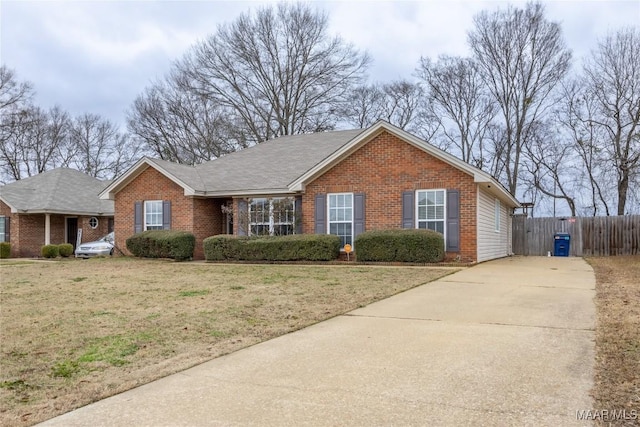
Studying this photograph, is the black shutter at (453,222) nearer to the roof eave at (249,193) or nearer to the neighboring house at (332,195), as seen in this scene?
the neighboring house at (332,195)

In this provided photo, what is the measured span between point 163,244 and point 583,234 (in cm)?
1859

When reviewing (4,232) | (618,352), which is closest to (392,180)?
(618,352)

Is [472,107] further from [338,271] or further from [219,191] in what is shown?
[338,271]

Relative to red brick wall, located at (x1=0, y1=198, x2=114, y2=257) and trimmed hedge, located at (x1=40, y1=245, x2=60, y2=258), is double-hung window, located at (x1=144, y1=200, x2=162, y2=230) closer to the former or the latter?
trimmed hedge, located at (x1=40, y1=245, x2=60, y2=258)

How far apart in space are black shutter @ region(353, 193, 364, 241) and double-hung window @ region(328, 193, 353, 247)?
155 mm

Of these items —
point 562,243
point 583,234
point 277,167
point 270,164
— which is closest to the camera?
point 277,167

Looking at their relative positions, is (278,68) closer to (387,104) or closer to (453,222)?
(387,104)

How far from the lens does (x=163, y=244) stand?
62.2ft

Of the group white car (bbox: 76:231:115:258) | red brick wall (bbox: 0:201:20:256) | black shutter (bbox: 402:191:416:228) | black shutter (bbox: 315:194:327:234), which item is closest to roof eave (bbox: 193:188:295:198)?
black shutter (bbox: 315:194:327:234)

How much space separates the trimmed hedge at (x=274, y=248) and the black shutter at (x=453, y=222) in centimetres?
365

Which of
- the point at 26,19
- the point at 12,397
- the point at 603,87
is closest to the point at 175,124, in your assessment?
the point at 26,19

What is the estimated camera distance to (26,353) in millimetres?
5352

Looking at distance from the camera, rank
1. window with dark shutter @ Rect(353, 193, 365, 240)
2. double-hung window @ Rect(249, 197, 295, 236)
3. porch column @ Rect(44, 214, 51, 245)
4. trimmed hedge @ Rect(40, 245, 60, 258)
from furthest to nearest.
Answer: porch column @ Rect(44, 214, 51, 245)
trimmed hedge @ Rect(40, 245, 60, 258)
double-hung window @ Rect(249, 197, 295, 236)
window with dark shutter @ Rect(353, 193, 365, 240)

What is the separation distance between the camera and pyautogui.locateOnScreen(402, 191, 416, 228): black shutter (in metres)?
16.6
